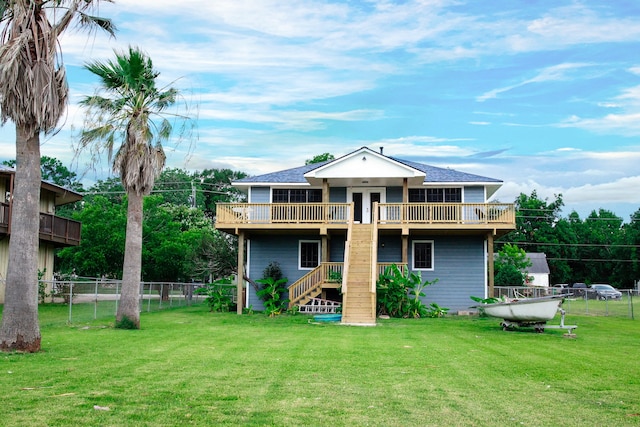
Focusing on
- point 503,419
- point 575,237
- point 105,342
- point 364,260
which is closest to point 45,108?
point 105,342

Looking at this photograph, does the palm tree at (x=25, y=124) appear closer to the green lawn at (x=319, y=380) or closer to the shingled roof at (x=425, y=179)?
the green lawn at (x=319, y=380)

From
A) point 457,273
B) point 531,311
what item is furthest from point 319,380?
point 457,273

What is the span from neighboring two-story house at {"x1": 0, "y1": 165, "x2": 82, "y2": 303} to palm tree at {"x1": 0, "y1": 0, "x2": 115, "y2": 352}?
1491 centimetres

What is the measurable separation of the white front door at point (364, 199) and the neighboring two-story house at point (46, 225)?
14322 mm

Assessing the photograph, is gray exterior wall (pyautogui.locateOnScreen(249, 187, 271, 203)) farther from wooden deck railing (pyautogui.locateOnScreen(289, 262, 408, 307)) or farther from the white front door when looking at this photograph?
wooden deck railing (pyautogui.locateOnScreen(289, 262, 408, 307))

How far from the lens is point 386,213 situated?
28.2 meters

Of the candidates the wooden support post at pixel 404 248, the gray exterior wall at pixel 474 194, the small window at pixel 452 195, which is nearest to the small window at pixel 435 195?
the small window at pixel 452 195

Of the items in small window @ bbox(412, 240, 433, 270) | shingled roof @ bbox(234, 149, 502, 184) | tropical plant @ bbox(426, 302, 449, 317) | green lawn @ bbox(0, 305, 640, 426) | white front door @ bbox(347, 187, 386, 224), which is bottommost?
green lawn @ bbox(0, 305, 640, 426)

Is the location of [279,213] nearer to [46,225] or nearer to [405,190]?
[405,190]

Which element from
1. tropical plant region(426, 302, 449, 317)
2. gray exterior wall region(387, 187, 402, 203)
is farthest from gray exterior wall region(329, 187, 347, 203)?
tropical plant region(426, 302, 449, 317)

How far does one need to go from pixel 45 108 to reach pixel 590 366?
38.0ft

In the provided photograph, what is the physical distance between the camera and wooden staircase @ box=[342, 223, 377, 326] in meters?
23.3

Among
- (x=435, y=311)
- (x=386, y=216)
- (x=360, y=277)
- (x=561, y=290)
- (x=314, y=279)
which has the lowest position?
(x=435, y=311)

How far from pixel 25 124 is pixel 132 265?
770cm
